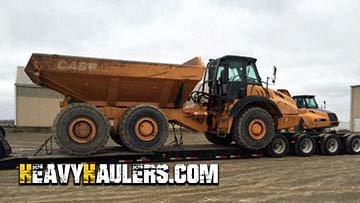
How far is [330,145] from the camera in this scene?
13.9 m

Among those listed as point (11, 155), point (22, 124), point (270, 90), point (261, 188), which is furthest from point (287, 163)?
point (22, 124)

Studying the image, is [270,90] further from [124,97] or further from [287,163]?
[124,97]

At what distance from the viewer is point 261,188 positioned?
8.15 m

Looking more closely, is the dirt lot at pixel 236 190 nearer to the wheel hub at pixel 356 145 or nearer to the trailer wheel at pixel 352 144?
the trailer wheel at pixel 352 144

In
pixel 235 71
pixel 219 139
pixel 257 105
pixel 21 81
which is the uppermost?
pixel 21 81

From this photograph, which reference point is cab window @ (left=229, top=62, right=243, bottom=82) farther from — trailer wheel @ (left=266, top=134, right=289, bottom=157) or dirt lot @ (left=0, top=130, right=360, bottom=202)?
dirt lot @ (left=0, top=130, right=360, bottom=202)

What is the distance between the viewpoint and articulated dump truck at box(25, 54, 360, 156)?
10133mm

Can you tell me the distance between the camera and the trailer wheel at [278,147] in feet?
41.7

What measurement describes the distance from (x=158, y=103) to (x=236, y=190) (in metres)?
4.45

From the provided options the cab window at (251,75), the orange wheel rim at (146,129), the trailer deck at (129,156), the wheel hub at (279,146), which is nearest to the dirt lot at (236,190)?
the trailer deck at (129,156)

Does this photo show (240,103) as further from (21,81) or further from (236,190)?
(21,81)

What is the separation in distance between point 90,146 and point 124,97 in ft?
5.83

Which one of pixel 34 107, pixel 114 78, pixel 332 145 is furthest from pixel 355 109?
pixel 114 78

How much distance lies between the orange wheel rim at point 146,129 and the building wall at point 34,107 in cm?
2697
